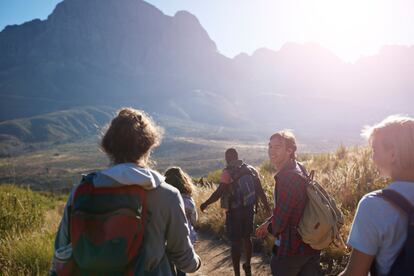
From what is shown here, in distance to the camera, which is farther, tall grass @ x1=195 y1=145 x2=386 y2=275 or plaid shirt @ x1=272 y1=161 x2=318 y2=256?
tall grass @ x1=195 y1=145 x2=386 y2=275

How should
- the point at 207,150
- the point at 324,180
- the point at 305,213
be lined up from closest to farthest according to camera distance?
the point at 305,213, the point at 324,180, the point at 207,150

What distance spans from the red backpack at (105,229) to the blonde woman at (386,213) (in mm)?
1231

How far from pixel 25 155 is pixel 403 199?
15833 cm

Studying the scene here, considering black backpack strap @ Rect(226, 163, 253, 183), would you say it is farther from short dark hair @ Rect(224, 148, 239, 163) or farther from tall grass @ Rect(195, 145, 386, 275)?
tall grass @ Rect(195, 145, 386, 275)

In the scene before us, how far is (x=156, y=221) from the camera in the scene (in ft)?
8.29

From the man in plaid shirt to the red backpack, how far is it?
1.48 metres

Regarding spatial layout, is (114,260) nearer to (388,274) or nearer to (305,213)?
(388,274)

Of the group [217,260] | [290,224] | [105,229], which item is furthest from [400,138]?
[217,260]

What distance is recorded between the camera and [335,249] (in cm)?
569

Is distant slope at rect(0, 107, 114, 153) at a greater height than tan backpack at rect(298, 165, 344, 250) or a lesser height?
lesser

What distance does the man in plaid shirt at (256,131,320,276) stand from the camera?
3.39m

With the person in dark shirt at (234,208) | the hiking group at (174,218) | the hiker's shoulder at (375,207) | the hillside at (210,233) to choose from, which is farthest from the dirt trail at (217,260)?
the hiker's shoulder at (375,207)

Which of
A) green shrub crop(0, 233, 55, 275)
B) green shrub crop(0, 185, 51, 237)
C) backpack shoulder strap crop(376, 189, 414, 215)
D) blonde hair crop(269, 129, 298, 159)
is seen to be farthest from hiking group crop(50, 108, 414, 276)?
green shrub crop(0, 185, 51, 237)

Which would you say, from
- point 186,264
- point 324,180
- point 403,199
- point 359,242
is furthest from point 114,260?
point 324,180
